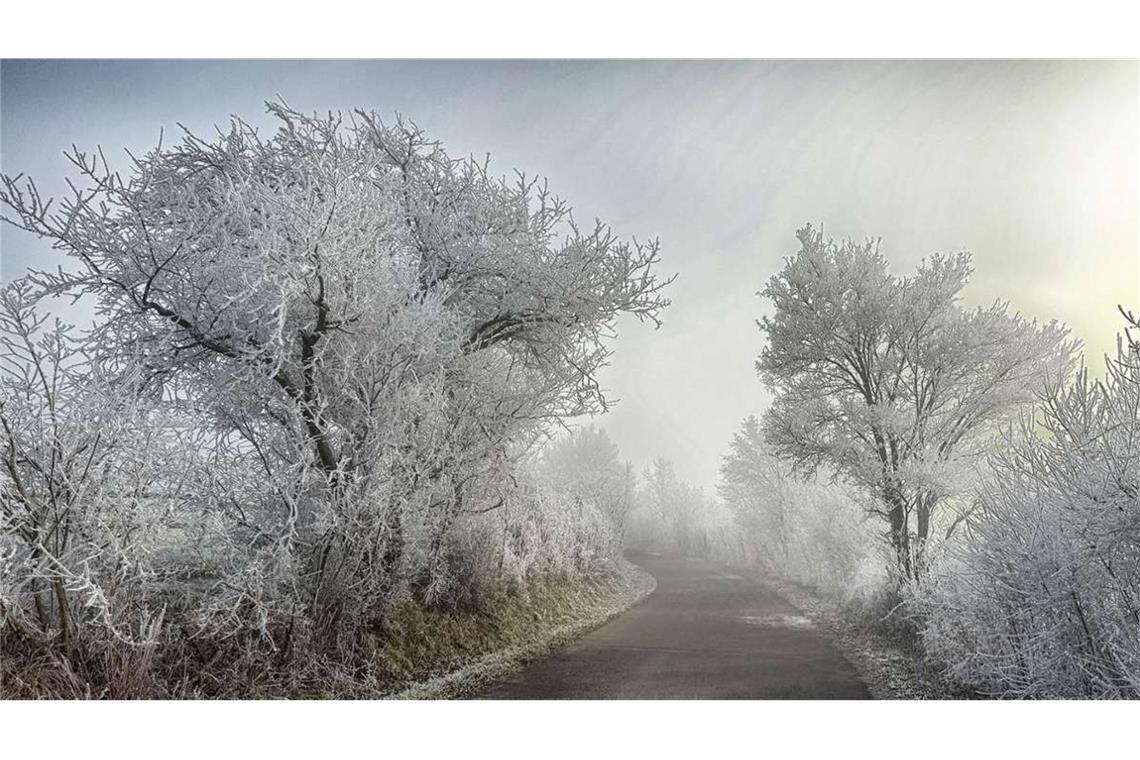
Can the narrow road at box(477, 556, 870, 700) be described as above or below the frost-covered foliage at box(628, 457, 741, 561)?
below

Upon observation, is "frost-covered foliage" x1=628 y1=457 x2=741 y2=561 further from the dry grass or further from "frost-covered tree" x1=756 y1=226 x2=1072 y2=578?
"frost-covered tree" x1=756 y1=226 x2=1072 y2=578

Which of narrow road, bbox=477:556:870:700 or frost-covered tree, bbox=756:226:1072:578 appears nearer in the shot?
narrow road, bbox=477:556:870:700

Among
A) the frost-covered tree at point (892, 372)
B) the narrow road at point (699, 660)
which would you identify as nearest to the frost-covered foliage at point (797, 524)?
the frost-covered tree at point (892, 372)

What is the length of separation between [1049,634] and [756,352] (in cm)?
233

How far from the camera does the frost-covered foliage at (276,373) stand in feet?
10.8

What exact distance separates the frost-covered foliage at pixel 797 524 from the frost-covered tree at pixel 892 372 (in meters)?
0.21

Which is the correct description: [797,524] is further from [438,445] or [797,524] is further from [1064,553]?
[438,445]

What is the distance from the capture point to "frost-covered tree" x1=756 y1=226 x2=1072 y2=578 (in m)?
4.67

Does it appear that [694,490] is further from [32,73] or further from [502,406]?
[32,73]

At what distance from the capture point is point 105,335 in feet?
12.7

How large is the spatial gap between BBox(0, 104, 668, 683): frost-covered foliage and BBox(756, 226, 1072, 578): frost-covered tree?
116 centimetres

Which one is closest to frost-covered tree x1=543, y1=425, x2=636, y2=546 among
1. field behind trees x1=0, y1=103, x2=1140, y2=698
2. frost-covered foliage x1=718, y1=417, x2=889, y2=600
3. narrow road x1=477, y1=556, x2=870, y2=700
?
field behind trees x1=0, y1=103, x2=1140, y2=698

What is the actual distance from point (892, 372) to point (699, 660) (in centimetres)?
249

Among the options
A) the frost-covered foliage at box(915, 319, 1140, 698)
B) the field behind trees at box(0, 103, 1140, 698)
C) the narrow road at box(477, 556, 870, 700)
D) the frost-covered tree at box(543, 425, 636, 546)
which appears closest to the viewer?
the frost-covered foliage at box(915, 319, 1140, 698)
